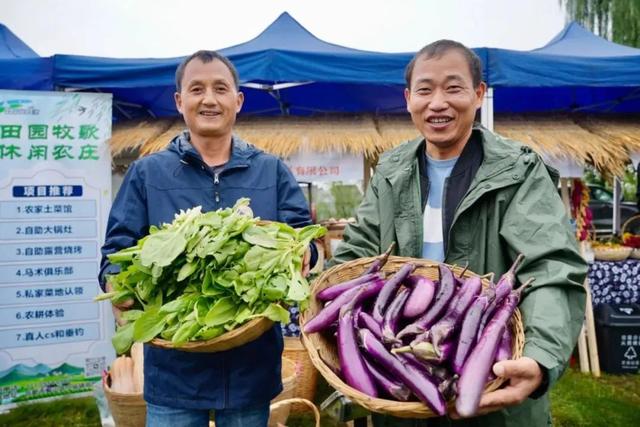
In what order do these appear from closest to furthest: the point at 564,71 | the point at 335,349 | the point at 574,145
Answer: the point at 335,349 → the point at 564,71 → the point at 574,145

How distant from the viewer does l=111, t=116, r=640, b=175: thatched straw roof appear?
5137 mm

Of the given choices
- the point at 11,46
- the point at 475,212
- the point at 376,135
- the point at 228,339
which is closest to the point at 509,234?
the point at 475,212

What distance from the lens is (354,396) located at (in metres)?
1.21

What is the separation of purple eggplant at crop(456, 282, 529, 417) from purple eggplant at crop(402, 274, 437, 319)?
18 centimetres

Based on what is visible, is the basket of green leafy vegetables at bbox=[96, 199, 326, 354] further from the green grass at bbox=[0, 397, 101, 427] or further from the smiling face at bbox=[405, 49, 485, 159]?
the green grass at bbox=[0, 397, 101, 427]

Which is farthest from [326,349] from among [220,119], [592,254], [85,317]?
[592,254]

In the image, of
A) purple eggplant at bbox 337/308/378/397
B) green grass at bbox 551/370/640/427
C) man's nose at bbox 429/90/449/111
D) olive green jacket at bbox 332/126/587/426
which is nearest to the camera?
purple eggplant at bbox 337/308/378/397

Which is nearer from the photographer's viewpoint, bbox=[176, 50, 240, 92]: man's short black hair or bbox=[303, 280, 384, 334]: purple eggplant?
bbox=[303, 280, 384, 334]: purple eggplant

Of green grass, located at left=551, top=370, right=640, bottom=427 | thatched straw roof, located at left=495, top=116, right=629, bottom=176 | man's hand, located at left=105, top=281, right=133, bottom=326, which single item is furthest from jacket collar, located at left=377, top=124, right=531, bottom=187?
thatched straw roof, located at left=495, top=116, right=629, bottom=176

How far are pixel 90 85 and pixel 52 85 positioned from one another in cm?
33

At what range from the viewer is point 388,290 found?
146 cm

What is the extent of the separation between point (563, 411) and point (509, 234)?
10.8 ft

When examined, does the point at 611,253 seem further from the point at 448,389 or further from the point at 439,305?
the point at 448,389

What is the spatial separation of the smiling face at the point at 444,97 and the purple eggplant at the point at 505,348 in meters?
0.68
